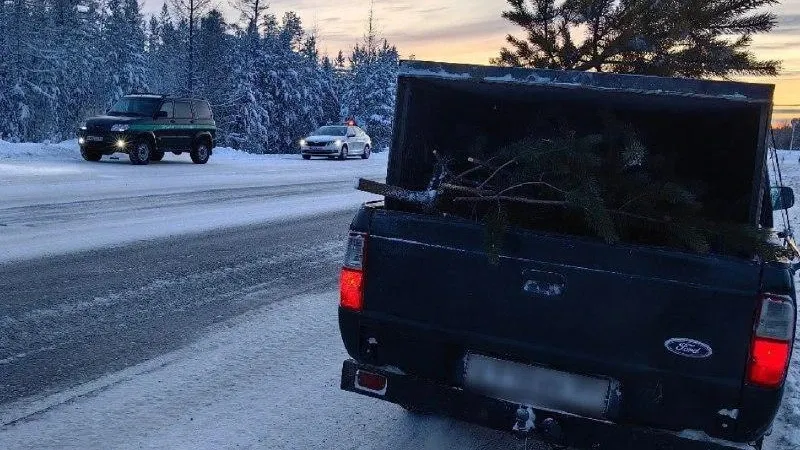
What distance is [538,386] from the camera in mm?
2910

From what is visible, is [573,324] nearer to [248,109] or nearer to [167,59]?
[248,109]

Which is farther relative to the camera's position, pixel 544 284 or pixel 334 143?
pixel 334 143

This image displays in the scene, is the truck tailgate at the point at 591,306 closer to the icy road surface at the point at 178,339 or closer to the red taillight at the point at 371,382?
the red taillight at the point at 371,382

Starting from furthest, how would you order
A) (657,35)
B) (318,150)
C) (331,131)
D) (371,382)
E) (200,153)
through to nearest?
1. (331,131)
2. (318,150)
3. (200,153)
4. (657,35)
5. (371,382)

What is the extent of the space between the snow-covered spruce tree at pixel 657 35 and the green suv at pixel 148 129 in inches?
647

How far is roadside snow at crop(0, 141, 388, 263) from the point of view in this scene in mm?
8430

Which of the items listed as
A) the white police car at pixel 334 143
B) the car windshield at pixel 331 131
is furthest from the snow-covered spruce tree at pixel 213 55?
the car windshield at pixel 331 131

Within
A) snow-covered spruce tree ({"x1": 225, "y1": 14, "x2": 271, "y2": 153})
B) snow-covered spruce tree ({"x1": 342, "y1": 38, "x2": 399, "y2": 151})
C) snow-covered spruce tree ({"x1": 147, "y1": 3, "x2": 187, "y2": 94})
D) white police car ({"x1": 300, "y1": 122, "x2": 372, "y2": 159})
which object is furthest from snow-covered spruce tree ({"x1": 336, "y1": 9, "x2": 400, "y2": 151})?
white police car ({"x1": 300, "y1": 122, "x2": 372, "y2": 159})

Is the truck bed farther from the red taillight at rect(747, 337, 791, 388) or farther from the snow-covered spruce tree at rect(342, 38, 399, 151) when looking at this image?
the snow-covered spruce tree at rect(342, 38, 399, 151)

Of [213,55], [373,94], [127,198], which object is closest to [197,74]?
[213,55]

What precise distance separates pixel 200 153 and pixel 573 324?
21792 mm

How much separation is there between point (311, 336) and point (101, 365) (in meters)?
1.55

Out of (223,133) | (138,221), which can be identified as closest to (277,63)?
(223,133)

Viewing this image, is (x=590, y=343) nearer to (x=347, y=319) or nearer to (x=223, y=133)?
(x=347, y=319)
